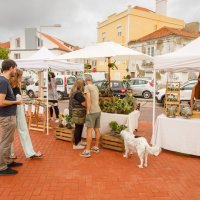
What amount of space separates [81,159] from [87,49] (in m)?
3.09

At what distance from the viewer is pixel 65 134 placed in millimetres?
6898

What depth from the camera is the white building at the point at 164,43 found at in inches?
1046

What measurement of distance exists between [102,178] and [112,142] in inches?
65.5

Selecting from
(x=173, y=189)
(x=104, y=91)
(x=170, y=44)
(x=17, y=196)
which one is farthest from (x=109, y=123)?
(x=170, y=44)

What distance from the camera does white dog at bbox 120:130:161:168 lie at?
489 cm

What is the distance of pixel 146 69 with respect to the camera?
1193 inches

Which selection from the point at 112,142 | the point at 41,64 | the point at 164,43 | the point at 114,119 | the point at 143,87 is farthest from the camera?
the point at 164,43

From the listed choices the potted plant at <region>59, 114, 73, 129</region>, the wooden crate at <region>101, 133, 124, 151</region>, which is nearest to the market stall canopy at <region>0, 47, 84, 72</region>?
the potted plant at <region>59, 114, 73, 129</region>

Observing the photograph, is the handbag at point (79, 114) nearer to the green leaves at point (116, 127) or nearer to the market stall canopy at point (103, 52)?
the green leaves at point (116, 127)

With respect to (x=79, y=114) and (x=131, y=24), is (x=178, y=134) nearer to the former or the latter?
(x=79, y=114)

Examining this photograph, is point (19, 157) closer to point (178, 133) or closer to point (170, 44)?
point (178, 133)

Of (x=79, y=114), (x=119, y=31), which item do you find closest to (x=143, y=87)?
(x=79, y=114)

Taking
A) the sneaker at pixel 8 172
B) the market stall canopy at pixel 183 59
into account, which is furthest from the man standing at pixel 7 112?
the market stall canopy at pixel 183 59

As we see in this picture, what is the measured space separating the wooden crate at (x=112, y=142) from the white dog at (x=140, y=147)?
37cm
